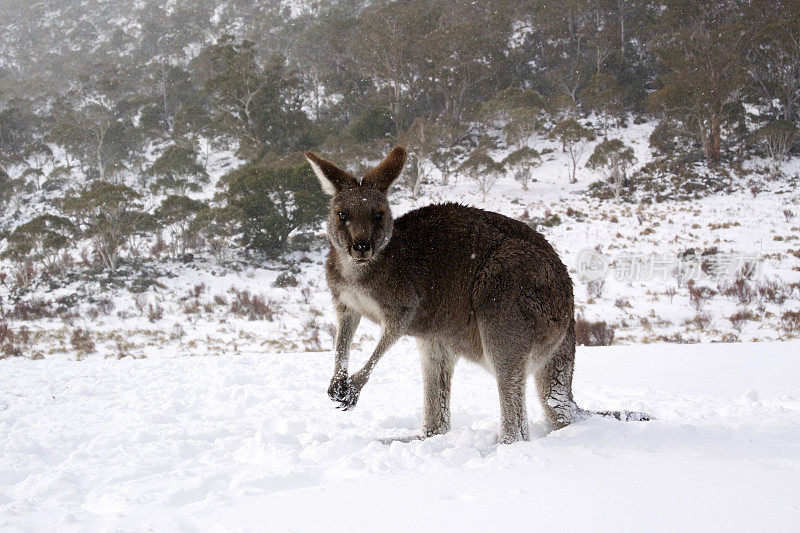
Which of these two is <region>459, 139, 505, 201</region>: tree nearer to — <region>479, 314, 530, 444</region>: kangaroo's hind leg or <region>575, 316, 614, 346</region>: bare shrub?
<region>575, 316, 614, 346</region>: bare shrub

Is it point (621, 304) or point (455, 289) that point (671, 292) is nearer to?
point (621, 304)

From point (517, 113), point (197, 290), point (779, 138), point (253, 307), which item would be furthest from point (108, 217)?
point (779, 138)

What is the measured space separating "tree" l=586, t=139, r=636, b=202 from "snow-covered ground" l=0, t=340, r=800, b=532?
23719mm

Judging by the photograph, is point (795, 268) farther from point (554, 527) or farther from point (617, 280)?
point (554, 527)

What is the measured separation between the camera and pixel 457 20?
44.7 metres

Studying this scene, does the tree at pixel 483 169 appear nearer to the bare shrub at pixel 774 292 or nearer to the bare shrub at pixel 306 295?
the bare shrub at pixel 306 295

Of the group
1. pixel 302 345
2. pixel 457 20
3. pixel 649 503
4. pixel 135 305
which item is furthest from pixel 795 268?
pixel 457 20

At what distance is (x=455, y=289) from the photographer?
119 inches

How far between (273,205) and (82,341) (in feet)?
36.0

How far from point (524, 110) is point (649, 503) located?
32.7m

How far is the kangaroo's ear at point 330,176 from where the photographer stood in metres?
3.00

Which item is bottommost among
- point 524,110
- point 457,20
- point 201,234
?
point 201,234

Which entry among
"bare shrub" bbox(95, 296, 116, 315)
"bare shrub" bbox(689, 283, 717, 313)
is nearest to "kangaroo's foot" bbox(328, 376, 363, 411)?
"bare shrub" bbox(689, 283, 717, 313)

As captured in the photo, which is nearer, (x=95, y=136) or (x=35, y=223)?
(x=35, y=223)
